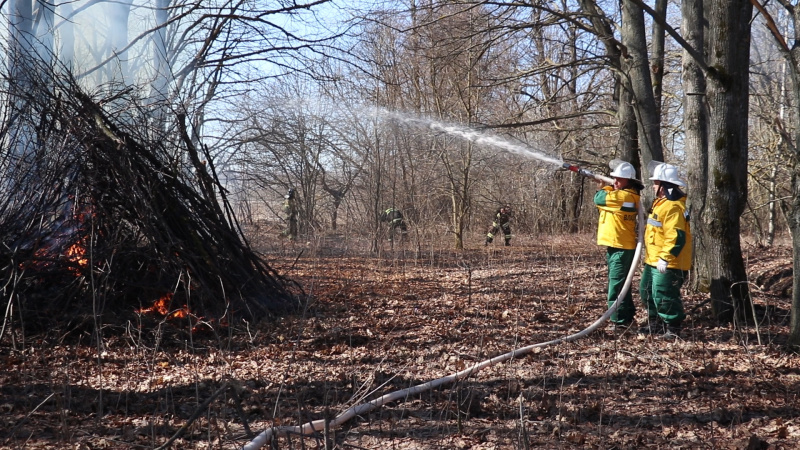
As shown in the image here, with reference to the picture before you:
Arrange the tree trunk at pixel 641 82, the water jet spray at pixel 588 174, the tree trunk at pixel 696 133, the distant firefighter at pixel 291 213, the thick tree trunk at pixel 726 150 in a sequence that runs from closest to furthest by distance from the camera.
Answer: the thick tree trunk at pixel 726 150, the water jet spray at pixel 588 174, the tree trunk at pixel 696 133, the tree trunk at pixel 641 82, the distant firefighter at pixel 291 213

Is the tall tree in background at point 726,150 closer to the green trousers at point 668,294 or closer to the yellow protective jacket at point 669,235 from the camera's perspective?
the green trousers at point 668,294

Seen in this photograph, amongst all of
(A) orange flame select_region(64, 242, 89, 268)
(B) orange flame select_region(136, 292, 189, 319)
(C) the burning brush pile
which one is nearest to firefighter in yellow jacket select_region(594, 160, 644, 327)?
(C) the burning brush pile

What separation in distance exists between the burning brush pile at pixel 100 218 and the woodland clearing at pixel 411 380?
0.32 m

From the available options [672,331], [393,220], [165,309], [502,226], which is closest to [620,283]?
[672,331]

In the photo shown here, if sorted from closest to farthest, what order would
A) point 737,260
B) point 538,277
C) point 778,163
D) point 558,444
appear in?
point 558,444 < point 737,260 < point 538,277 < point 778,163

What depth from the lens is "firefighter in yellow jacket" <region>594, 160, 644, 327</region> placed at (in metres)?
6.58

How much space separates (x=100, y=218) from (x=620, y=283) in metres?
5.20

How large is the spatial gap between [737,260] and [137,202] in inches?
239

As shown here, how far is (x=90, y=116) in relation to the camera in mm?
6461

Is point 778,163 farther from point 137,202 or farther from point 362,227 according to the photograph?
point 137,202

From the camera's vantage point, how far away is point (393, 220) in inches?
554

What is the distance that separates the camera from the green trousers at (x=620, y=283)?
6613mm

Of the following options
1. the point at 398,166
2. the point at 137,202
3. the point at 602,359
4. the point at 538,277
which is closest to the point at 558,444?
the point at 602,359

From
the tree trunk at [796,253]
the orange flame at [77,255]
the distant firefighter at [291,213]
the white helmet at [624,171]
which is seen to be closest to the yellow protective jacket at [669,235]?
the white helmet at [624,171]
